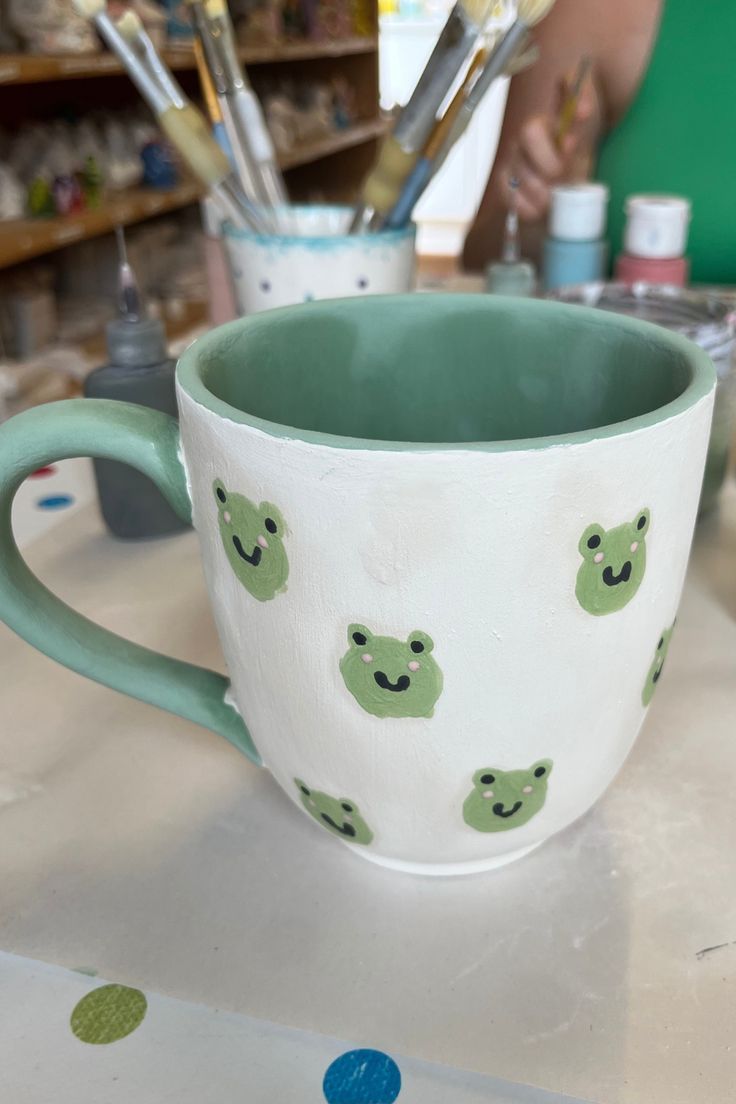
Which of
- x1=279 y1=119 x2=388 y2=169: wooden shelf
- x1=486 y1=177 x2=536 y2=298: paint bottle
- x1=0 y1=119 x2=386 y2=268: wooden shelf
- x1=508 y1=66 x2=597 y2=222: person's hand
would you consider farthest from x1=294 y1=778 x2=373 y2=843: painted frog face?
x1=279 y1=119 x2=388 y2=169: wooden shelf

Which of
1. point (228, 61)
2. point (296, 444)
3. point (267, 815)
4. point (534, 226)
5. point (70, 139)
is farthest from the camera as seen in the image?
point (70, 139)

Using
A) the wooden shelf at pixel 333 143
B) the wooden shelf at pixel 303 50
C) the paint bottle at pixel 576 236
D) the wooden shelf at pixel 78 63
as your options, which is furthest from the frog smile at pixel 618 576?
the wooden shelf at pixel 333 143

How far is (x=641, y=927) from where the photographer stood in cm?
27

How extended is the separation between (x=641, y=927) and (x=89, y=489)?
401 millimetres

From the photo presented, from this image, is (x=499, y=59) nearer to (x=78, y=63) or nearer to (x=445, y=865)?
(x=445, y=865)

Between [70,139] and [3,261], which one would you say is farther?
[70,139]

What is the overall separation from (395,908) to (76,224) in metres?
1.27

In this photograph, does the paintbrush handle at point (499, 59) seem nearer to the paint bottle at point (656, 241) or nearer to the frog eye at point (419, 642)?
the paint bottle at point (656, 241)

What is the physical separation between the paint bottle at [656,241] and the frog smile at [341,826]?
1.69 feet

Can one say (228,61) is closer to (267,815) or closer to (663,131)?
(267,815)

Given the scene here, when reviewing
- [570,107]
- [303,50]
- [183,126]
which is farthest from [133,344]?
[303,50]

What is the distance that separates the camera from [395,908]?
28 cm

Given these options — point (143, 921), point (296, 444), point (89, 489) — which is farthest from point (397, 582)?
point (89, 489)

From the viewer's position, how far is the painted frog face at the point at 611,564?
0.22 metres
